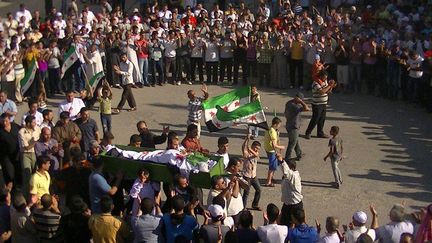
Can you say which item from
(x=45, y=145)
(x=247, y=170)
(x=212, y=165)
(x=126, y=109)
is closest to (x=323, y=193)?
(x=247, y=170)

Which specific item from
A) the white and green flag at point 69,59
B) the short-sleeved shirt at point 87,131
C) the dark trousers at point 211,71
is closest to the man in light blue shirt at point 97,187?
the short-sleeved shirt at point 87,131

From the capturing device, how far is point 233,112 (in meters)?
16.9

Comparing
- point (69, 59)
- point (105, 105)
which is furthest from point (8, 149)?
point (69, 59)

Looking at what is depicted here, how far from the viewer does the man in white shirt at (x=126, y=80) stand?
21.6 m

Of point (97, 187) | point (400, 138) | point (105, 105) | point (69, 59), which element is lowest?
point (400, 138)

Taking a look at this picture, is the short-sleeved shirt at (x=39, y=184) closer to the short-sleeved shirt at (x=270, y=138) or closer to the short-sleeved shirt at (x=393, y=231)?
the short-sleeved shirt at (x=270, y=138)

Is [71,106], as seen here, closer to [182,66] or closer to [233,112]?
[233,112]

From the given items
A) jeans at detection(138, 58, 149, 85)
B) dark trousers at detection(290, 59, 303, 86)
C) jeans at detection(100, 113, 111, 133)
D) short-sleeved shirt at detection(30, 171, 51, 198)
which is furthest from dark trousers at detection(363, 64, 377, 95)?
short-sleeved shirt at detection(30, 171, 51, 198)

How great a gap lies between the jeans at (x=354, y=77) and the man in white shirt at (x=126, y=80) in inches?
237

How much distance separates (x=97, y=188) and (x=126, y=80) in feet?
28.2

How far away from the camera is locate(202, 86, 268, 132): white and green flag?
16.7 meters

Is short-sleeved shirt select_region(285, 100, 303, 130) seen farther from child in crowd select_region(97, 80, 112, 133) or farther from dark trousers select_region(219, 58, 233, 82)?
dark trousers select_region(219, 58, 233, 82)

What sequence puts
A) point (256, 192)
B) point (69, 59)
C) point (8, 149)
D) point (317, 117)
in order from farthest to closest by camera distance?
1. point (69, 59)
2. point (317, 117)
3. point (8, 149)
4. point (256, 192)

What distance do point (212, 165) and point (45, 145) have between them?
3.23 metres
